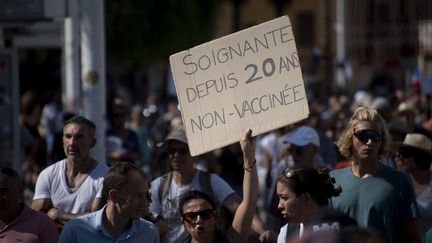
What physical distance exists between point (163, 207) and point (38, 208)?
77cm

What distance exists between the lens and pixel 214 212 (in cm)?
683

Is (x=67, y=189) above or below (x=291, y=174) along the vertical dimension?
below

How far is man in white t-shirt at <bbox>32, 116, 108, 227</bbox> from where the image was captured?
7980mm

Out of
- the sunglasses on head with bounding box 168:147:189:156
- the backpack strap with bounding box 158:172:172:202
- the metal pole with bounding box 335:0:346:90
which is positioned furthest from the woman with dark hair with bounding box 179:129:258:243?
the metal pole with bounding box 335:0:346:90

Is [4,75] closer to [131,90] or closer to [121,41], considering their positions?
[121,41]

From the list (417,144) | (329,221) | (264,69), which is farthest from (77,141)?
(329,221)

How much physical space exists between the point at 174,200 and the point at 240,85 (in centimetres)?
140

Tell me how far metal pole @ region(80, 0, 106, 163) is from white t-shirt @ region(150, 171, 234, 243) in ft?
8.63

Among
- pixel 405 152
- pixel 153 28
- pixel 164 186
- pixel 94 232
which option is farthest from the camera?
pixel 153 28

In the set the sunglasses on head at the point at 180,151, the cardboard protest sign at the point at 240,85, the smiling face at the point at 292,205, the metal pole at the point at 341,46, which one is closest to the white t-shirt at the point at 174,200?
the sunglasses on head at the point at 180,151

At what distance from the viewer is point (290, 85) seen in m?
6.96

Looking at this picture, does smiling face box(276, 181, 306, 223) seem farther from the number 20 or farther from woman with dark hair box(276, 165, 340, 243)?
the number 20

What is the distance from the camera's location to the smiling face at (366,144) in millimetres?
7188

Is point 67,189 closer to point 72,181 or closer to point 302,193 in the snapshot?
point 72,181
